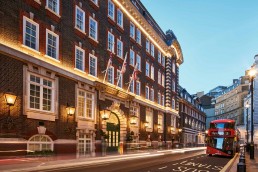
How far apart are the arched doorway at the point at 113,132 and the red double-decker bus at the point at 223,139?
9.99 m

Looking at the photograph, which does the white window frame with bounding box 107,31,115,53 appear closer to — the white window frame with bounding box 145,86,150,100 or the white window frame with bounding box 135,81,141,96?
the white window frame with bounding box 135,81,141,96

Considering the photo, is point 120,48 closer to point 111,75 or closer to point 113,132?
point 111,75

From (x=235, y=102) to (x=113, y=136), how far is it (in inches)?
3265

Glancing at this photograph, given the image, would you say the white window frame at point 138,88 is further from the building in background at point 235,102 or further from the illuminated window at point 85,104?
the building in background at point 235,102

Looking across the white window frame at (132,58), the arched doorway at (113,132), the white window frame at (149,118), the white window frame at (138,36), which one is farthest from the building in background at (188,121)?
the arched doorway at (113,132)

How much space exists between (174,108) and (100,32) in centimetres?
3001

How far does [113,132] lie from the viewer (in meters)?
34.5

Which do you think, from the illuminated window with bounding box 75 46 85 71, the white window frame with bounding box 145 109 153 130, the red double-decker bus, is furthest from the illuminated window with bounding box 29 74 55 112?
the white window frame with bounding box 145 109 153 130

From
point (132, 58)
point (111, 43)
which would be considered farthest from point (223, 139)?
point (132, 58)

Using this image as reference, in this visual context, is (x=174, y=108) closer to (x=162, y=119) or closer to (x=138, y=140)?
(x=162, y=119)

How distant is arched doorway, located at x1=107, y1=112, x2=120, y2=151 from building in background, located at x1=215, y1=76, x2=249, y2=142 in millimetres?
74268

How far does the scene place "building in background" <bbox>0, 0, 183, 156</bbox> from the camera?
18969 mm

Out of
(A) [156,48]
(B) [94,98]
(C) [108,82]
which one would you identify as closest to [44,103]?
(B) [94,98]

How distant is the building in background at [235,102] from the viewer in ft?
335
